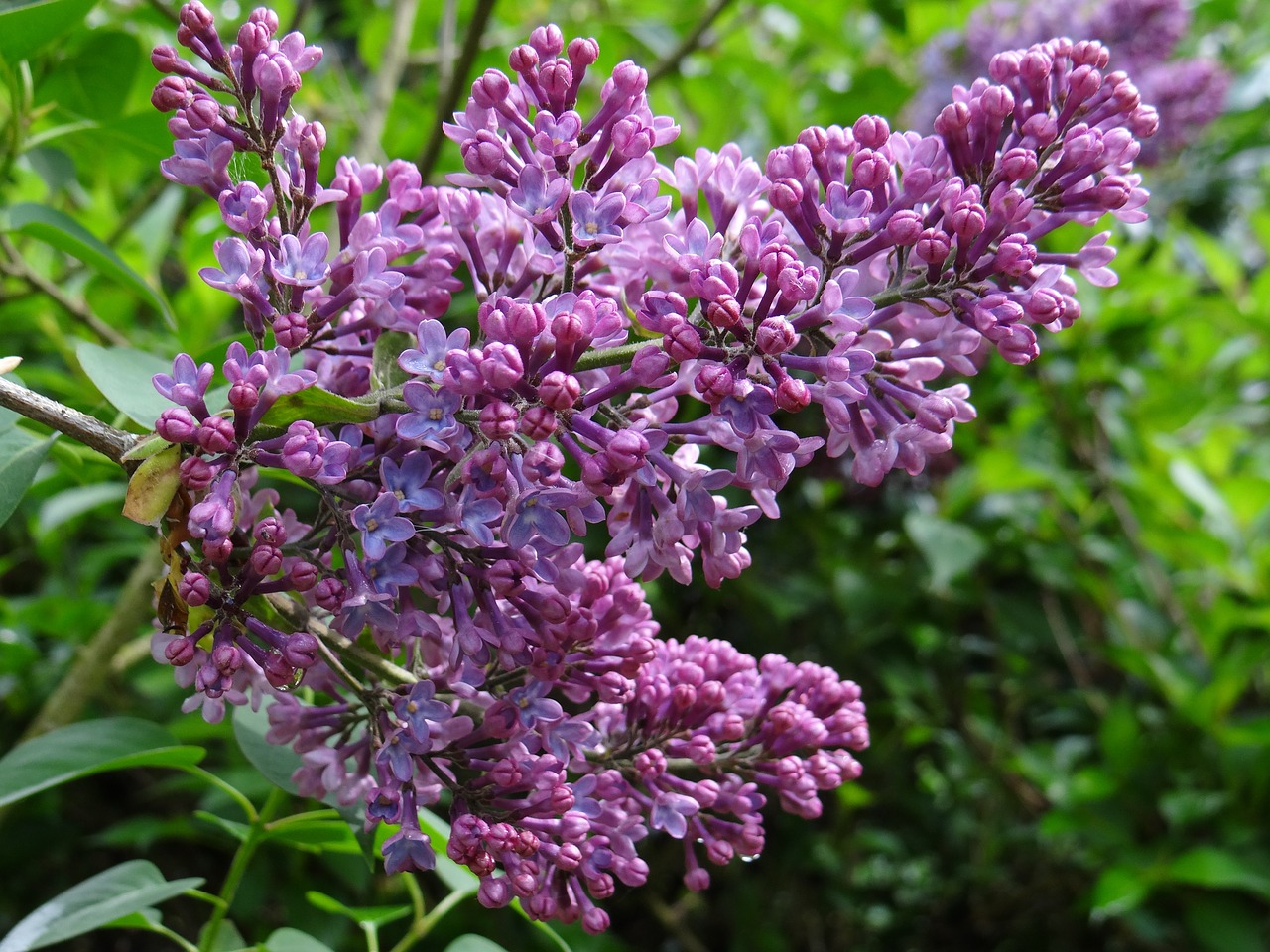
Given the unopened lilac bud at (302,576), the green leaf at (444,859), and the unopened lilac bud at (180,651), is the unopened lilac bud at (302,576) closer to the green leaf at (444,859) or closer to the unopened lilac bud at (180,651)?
the unopened lilac bud at (180,651)

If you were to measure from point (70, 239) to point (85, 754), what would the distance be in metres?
0.54

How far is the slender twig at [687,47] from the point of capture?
2.08 m

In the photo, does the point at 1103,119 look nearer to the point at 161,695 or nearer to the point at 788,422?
Answer: the point at 788,422

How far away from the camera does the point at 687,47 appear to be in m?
2.18

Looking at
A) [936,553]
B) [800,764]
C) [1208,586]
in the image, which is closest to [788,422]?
[936,553]

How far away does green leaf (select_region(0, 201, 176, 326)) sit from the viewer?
3.79 ft

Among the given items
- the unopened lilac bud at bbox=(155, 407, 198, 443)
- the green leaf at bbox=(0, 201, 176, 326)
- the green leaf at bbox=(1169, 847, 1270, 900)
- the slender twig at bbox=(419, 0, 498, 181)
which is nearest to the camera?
the unopened lilac bud at bbox=(155, 407, 198, 443)

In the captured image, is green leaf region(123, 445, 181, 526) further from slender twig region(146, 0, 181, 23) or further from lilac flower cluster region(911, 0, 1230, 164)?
lilac flower cluster region(911, 0, 1230, 164)

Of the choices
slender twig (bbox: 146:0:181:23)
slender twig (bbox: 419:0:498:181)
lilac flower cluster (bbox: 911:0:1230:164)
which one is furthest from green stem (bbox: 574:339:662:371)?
lilac flower cluster (bbox: 911:0:1230:164)

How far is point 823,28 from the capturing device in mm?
2420

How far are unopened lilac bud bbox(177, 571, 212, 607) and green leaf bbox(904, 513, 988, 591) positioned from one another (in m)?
1.55

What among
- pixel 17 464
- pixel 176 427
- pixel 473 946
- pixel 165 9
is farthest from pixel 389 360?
pixel 165 9

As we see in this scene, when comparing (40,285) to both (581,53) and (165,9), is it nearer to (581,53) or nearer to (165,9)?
(165,9)

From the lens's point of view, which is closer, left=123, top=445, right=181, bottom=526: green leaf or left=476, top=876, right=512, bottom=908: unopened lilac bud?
left=123, top=445, right=181, bottom=526: green leaf
